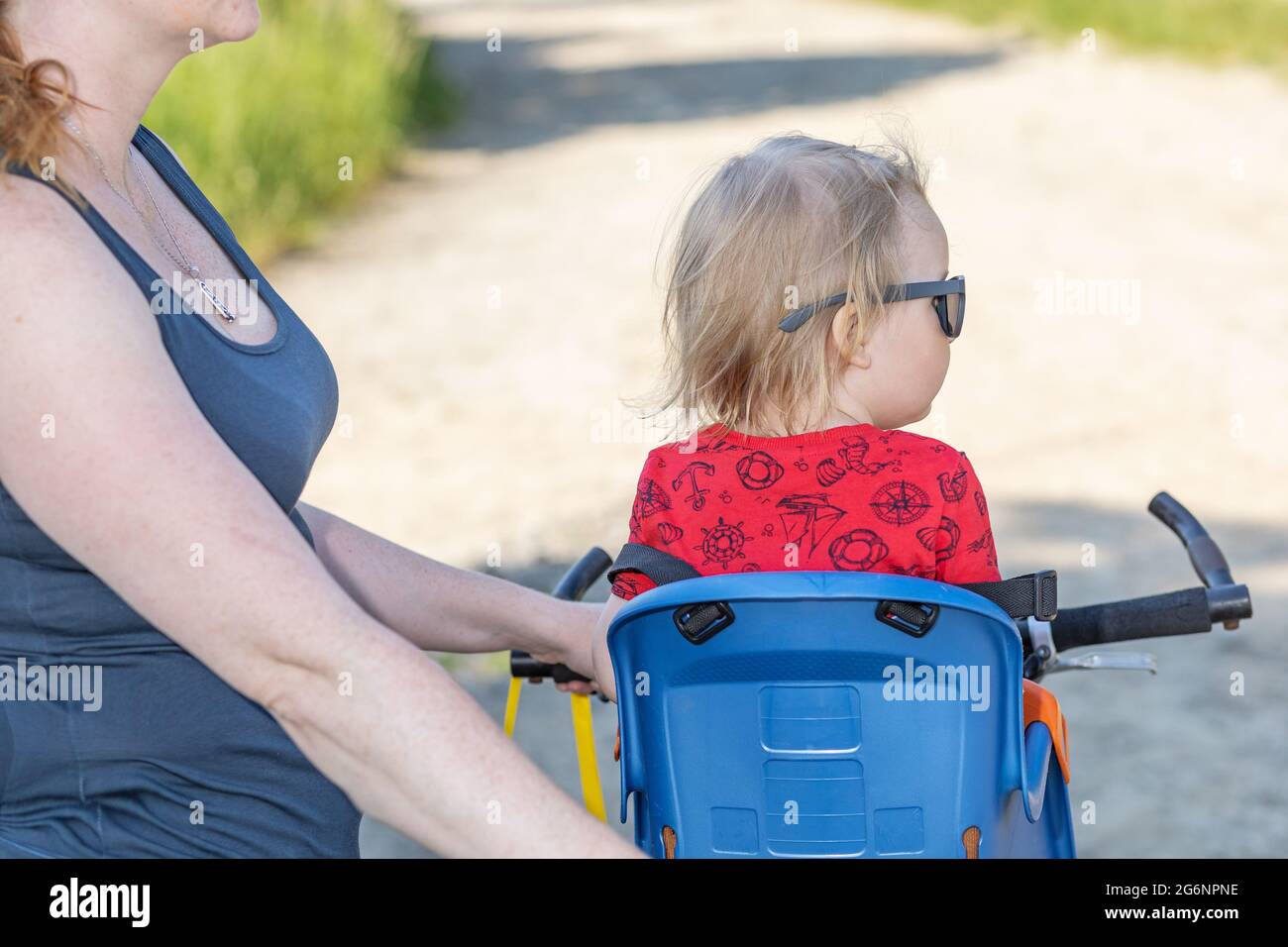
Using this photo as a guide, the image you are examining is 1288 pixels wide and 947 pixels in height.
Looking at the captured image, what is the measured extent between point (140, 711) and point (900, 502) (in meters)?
0.82

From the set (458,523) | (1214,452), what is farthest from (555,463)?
(1214,452)

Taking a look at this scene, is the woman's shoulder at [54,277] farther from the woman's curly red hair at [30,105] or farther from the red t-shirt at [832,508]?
the red t-shirt at [832,508]

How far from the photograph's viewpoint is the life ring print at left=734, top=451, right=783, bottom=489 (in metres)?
1.84

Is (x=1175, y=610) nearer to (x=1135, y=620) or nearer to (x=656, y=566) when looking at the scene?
(x=1135, y=620)

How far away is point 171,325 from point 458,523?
3.99 metres

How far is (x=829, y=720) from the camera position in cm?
162

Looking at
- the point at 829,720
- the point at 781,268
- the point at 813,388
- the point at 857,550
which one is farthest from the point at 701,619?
the point at 781,268

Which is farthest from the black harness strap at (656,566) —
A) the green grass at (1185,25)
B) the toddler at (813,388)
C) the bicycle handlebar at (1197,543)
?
the green grass at (1185,25)

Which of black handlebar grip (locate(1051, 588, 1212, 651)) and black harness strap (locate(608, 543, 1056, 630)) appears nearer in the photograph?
black harness strap (locate(608, 543, 1056, 630))

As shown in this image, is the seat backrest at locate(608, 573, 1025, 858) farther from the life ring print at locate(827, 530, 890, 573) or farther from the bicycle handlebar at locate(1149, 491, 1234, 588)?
the bicycle handlebar at locate(1149, 491, 1234, 588)

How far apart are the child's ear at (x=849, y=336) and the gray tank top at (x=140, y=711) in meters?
0.61

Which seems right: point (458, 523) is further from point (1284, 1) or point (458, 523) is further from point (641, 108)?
point (1284, 1)

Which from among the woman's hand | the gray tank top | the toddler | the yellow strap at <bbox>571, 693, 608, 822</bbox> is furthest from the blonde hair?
the gray tank top

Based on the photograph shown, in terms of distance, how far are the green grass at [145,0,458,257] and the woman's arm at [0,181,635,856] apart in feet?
24.1
